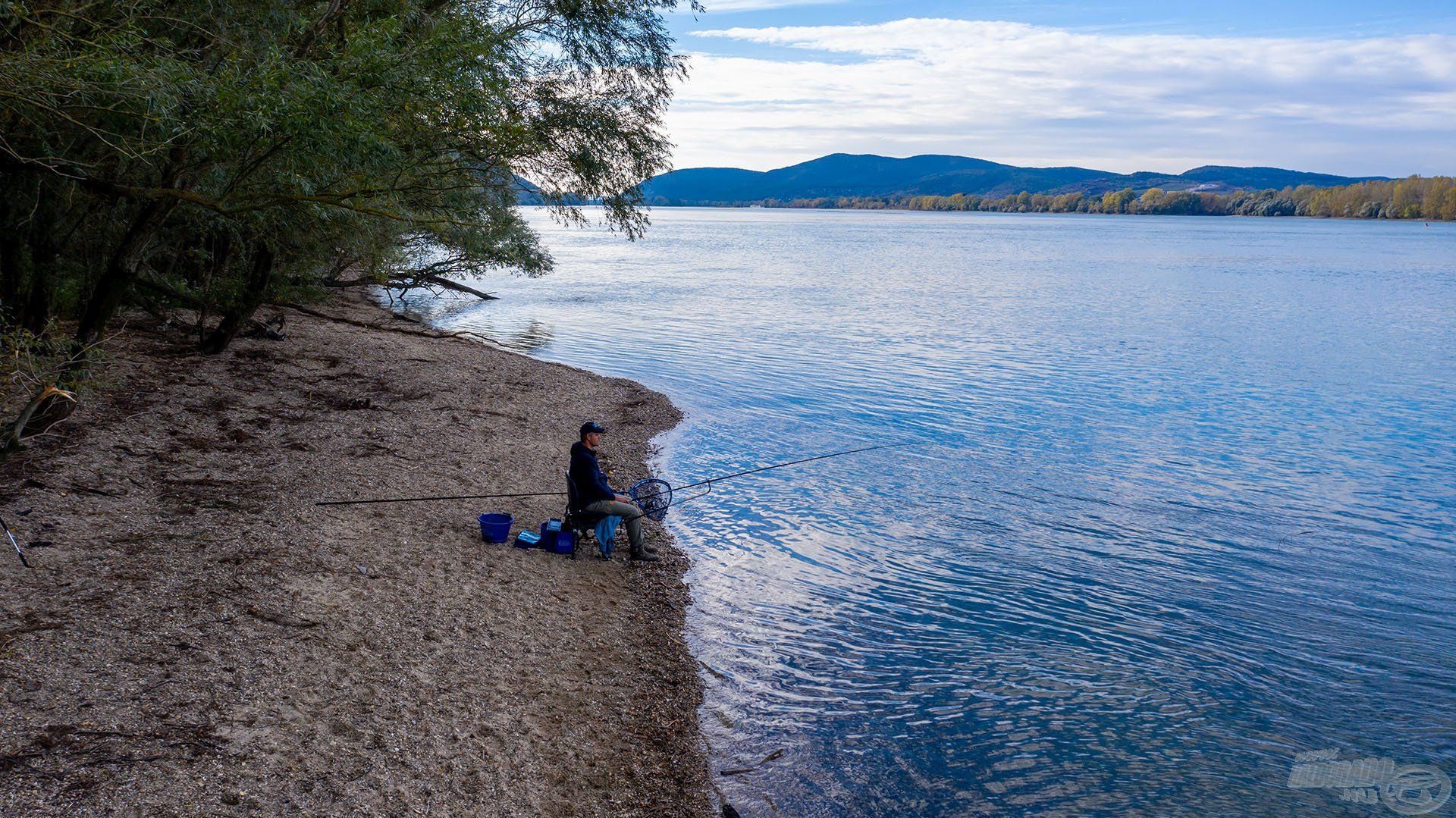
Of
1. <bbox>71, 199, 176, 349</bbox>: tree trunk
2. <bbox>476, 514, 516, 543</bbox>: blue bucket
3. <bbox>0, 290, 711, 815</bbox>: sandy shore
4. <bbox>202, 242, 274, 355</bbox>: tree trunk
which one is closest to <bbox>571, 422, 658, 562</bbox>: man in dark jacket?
<bbox>0, 290, 711, 815</bbox>: sandy shore

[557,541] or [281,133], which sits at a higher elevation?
[281,133]

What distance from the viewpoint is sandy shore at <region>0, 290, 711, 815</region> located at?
5930mm

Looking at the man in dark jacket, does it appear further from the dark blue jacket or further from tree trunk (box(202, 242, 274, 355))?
tree trunk (box(202, 242, 274, 355))

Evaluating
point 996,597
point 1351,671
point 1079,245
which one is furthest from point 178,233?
point 1079,245

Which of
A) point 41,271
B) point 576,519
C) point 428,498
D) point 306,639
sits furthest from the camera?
point 41,271

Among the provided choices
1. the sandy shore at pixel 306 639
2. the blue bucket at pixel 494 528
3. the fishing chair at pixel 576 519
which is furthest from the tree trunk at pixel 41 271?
the fishing chair at pixel 576 519

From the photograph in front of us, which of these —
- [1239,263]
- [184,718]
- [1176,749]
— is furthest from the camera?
[1239,263]

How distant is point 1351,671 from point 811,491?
7.96 m

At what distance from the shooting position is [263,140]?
8555 millimetres

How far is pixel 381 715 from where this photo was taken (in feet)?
22.6

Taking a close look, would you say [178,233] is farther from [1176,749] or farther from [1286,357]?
[1286,357]

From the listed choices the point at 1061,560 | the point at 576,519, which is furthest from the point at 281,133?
the point at 1061,560

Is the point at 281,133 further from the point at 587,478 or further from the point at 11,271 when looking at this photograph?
the point at 11,271

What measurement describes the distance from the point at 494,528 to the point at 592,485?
1.25 m
